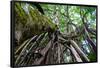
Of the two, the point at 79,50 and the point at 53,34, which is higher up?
the point at 53,34

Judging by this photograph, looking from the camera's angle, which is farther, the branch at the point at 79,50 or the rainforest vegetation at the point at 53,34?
the branch at the point at 79,50

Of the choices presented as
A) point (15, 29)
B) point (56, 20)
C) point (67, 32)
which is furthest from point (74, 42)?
point (15, 29)

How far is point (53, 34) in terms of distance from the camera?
246cm

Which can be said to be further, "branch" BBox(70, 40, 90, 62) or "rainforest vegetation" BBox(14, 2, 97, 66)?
"branch" BBox(70, 40, 90, 62)

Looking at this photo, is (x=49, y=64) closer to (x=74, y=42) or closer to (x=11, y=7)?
(x=74, y=42)

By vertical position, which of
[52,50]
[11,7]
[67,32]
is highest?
[11,7]

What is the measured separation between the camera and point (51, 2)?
2.47 metres

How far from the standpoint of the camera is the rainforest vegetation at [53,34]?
2346 mm

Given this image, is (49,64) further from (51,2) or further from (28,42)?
(51,2)

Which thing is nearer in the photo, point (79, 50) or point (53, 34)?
point (53, 34)

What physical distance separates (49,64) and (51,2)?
656 mm

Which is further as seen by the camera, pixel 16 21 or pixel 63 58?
pixel 63 58

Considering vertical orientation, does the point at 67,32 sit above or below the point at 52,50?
above

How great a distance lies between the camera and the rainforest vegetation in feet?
7.70
